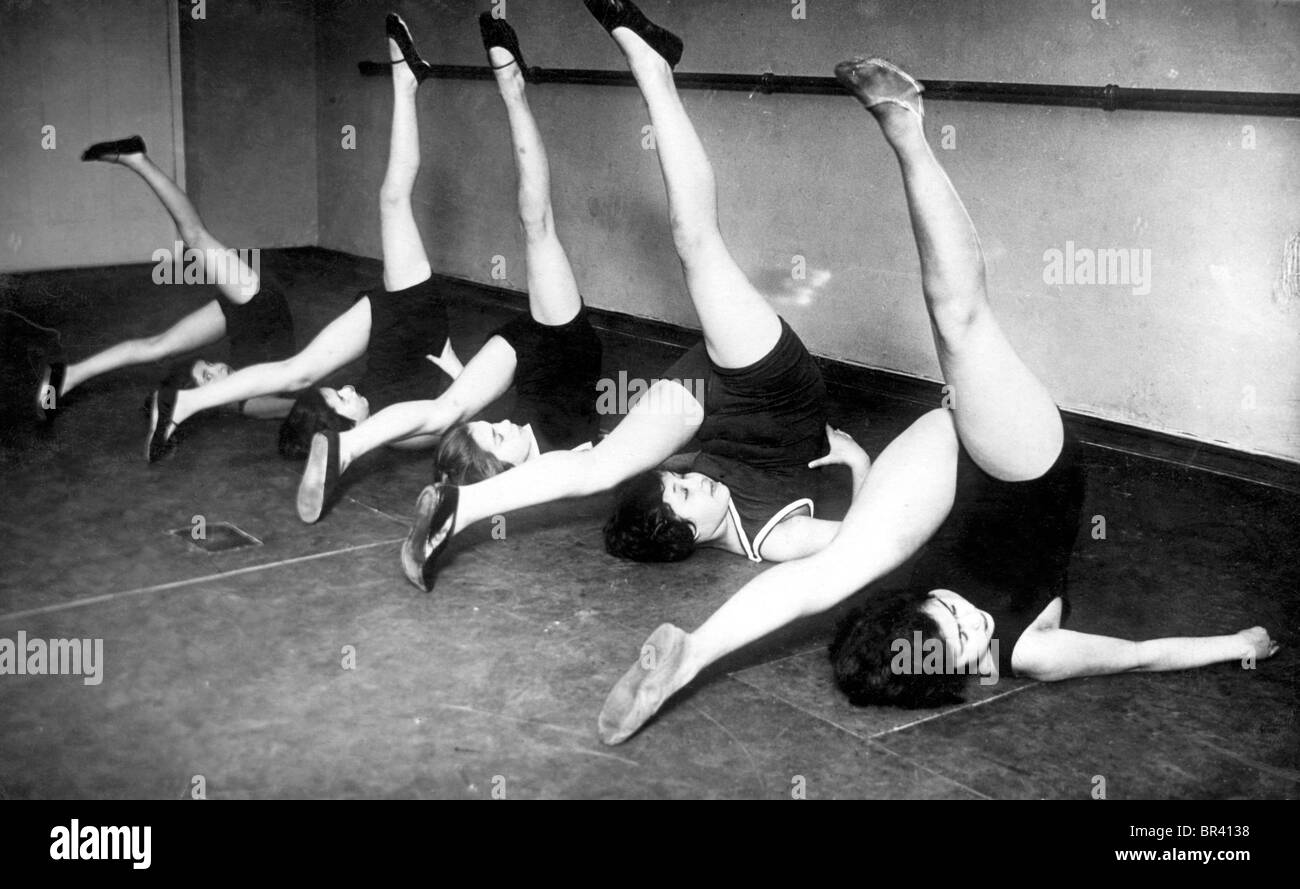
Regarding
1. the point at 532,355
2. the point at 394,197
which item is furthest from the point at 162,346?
the point at 532,355

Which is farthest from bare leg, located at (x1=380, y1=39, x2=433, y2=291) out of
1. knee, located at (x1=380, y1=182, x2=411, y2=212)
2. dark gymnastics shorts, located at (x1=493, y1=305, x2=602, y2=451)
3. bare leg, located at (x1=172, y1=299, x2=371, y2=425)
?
dark gymnastics shorts, located at (x1=493, y1=305, x2=602, y2=451)

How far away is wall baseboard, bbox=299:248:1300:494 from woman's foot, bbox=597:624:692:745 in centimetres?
200

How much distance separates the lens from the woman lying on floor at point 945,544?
2.24 metres

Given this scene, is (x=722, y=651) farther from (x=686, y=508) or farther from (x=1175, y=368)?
(x=1175, y=368)

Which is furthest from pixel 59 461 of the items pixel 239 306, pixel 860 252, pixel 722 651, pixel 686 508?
pixel 860 252

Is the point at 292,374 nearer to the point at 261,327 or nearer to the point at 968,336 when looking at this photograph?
the point at 261,327

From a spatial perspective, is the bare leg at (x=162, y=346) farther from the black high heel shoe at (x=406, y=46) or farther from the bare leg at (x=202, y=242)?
the black high heel shoe at (x=406, y=46)

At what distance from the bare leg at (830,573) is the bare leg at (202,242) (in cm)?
237

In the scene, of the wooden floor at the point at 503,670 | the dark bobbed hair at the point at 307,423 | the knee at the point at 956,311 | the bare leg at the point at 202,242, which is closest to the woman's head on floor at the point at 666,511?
the wooden floor at the point at 503,670

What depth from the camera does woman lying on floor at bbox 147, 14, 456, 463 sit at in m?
3.71

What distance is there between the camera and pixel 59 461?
147 inches

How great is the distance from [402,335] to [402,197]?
0.41m

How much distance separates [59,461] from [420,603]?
1535 mm

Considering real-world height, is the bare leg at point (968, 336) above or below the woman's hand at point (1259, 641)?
above
